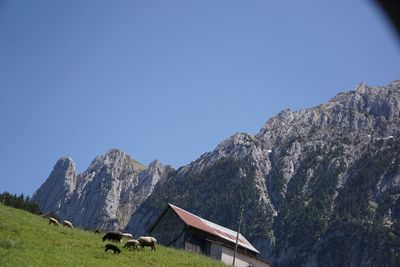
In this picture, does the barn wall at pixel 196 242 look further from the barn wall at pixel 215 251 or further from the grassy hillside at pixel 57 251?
the grassy hillside at pixel 57 251

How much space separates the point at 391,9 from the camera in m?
1.83

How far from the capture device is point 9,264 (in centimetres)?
2573

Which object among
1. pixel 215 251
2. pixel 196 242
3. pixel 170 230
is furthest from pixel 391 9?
pixel 170 230

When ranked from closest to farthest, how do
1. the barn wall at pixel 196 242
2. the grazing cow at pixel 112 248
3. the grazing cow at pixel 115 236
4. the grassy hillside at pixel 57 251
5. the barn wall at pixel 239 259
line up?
the grassy hillside at pixel 57 251 → the grazing cow at pixel 112 248 → the grazing cow at pixel 115 236 → the barn wall at pixel 196 242 → the barn wall at pixel 239 259

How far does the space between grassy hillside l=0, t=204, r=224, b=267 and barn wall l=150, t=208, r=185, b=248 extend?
18.5m

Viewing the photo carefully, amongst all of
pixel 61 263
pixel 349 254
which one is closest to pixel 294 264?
pixel 349 254

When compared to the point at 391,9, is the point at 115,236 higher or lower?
higher

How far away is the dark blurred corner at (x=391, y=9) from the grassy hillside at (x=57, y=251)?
86.5ft

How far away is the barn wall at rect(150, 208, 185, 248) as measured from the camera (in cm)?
6519

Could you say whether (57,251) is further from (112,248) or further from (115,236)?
(115,236)

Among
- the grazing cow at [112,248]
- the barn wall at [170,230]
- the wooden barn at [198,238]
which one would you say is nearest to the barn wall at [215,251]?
the wooden barn at [198,238]

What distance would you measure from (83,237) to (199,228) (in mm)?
23539

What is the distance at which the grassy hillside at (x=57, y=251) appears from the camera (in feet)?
95.2

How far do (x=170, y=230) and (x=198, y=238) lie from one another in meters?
4.36
